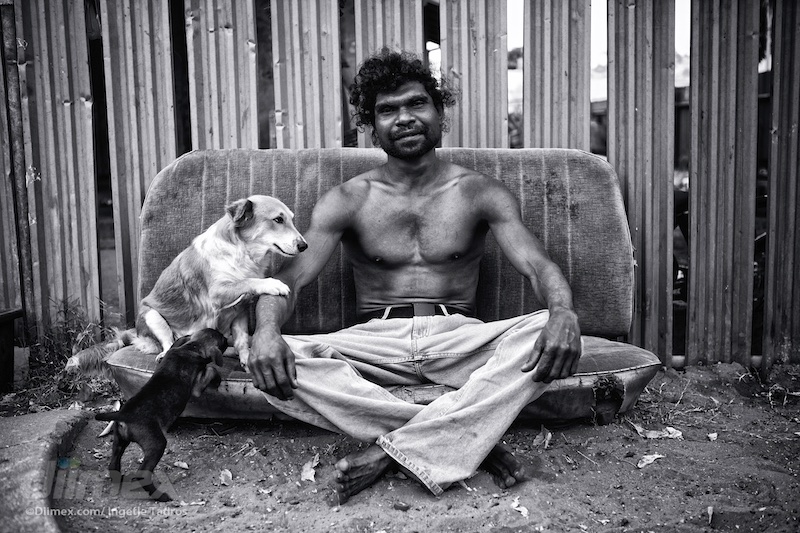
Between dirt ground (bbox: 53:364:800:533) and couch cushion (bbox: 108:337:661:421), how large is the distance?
0.46 ft

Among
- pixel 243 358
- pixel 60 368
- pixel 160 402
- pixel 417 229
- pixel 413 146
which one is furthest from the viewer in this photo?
pixel 60 368

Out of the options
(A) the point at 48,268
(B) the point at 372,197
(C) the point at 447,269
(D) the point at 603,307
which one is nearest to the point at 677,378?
(D) the point at 603,307

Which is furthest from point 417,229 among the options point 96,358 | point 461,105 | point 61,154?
point 61,154

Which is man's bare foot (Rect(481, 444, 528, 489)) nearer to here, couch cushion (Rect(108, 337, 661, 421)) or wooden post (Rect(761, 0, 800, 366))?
couch cushion (Rect(108, 337, 661, 421))

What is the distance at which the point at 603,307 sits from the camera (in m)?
3.97

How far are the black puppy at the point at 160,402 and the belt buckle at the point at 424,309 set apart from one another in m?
1.03

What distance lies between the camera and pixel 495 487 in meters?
2.82

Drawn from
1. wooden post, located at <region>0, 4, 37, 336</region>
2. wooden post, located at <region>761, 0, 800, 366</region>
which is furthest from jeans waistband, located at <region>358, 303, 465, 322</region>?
wooden post, located at <region>0, 4, 37, 336</region>

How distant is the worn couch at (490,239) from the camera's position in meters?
3.96

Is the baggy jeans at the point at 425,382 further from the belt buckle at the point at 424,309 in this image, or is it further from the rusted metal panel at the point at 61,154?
the rusted metal panel at the point at 61,154

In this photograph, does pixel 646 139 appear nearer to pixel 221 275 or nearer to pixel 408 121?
pixel 408 121

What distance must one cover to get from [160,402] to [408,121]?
1835mm

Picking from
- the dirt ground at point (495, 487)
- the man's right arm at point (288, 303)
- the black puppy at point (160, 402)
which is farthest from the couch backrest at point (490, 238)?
the black puppy at point (160, 402)

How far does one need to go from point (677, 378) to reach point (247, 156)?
3.09 meters
